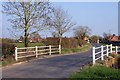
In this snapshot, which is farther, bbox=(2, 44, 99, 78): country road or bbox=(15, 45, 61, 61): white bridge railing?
bbox=(15, 45, 61, 61): white bridge railing

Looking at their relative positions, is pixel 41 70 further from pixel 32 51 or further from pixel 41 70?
pixel 32 51

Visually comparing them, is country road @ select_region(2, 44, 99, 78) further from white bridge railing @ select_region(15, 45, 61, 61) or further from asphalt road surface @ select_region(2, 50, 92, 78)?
white bridge railing @ select_region(15, 45, 61, 61)

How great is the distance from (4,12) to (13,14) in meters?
0.99

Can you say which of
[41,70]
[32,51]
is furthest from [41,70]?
[32,51]

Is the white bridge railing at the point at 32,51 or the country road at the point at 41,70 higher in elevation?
the white bridge railing at the point at 32,51

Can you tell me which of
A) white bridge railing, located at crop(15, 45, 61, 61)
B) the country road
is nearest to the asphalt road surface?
the country road

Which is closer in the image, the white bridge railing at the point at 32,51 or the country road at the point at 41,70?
the country road at the point at 41,70

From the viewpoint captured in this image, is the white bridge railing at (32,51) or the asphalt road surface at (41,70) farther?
the white bridge railing at (32,51)

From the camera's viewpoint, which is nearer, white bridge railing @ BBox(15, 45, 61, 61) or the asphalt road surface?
the asphalt road surface

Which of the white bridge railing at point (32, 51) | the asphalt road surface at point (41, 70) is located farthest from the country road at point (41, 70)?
the white bridge railing at point (32, 51)

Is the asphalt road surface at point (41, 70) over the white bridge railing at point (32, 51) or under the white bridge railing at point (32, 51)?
under

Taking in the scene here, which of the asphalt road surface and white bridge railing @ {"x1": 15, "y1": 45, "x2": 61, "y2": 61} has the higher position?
white bridge railing @ {"x1": 15, "y1": 45, "x2": 61, "y2": 61}

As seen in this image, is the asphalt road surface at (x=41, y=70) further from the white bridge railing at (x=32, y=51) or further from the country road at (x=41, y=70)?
the white bridge railing at (x=32, y=51)

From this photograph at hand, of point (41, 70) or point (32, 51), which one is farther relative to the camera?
point (32, 51)
